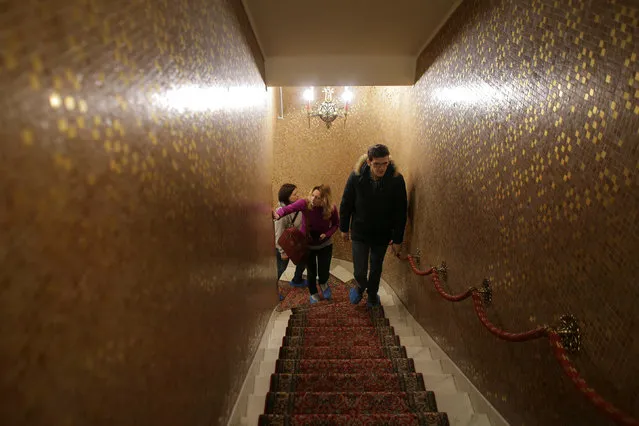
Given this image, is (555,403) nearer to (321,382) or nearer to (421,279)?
(321,382)

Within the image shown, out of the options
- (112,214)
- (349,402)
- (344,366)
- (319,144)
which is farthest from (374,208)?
(319,144)

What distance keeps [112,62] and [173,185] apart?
1.50 ft

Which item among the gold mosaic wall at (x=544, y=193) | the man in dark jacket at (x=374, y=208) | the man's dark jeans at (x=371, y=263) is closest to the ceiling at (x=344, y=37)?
the gold mosaic wall at (x=544, y=193)

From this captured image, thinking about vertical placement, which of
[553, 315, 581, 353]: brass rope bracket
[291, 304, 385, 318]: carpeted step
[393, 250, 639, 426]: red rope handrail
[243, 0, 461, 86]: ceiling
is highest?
[243, 0, 461, 86]: ceiling

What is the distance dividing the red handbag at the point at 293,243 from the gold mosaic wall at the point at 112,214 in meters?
1.99

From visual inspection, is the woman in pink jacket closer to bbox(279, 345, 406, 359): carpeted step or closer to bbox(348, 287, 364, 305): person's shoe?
bbox(348, 287, 364, 305): person's shoe

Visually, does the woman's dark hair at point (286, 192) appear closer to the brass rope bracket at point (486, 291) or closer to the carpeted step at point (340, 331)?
the carpeted step at point (340, 331)

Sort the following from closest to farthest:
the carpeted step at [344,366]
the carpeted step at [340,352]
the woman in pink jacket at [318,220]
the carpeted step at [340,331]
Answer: the carpeted step at [344,366]
the carpeted step at [340,352]
the carpeted step at [340,331]
the woman in pink jacket at [318,220]

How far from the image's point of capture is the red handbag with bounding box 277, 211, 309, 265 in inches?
149

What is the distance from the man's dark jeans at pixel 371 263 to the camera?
3.59m

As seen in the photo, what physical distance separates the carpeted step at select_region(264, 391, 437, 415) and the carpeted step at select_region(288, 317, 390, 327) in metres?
1.31

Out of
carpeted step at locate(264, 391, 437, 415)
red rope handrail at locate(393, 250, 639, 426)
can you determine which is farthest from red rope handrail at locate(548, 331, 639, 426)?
carpeted step at locate(264, 391, 437, 415)

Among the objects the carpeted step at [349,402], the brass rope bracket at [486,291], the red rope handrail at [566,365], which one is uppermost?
the red rope handrail at [566,365]

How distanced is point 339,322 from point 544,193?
253cm
